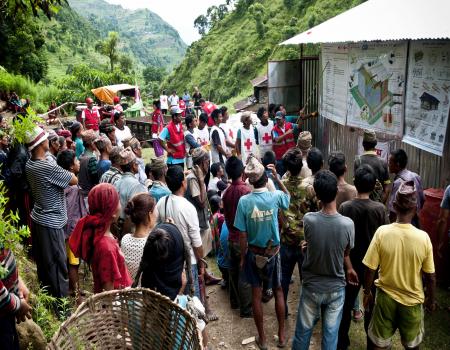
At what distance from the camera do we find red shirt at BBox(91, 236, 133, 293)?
3.34 meters

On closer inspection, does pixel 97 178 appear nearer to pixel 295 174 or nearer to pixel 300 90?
pixel 295 174

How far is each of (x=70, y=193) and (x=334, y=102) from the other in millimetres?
5744

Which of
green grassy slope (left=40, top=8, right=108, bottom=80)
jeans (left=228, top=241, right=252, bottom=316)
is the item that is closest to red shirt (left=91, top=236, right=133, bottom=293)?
jeans (left=228, top=241, right=252, bottom=316)

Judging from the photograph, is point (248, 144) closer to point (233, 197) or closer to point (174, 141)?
point (174, 141)

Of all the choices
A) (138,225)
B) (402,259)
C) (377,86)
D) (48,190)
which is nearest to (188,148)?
(377,86)

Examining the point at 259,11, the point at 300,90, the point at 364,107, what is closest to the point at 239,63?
the point at 259,11

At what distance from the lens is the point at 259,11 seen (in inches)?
1626

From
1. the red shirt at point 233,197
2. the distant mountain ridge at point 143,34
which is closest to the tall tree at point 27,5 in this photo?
the red shirt at point 233,197

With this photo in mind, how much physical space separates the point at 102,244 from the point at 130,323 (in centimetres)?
71

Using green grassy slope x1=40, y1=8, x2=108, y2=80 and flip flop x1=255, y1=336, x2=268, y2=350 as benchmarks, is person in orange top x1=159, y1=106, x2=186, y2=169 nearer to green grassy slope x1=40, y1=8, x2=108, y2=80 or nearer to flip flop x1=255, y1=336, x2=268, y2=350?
flip flop x1=255, y1=336, x2=268, y2=350

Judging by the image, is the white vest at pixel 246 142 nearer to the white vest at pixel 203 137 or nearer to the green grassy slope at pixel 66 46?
the white vest at pixel 203 137

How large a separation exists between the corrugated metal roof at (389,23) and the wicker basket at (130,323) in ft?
14.0

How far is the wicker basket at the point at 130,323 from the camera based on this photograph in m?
2.66

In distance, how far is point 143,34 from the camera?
6624 inches
